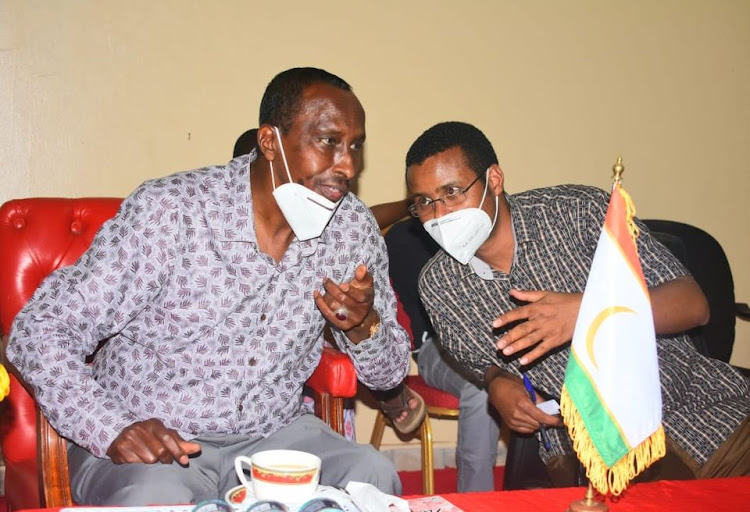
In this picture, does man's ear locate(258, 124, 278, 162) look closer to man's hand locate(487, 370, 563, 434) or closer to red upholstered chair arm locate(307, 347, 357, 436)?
red upholstered chair arm locate(307, 347, 357, 436)

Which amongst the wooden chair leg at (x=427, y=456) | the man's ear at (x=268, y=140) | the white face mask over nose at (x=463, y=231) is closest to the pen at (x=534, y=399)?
the white face mask over nose at (x=463, y=231)

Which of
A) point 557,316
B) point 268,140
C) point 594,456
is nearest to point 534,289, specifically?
point 557,316

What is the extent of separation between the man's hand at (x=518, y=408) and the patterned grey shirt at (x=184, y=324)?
343 millimetres

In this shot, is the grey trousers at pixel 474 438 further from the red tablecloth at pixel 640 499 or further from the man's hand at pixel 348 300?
the red tablecloth at pixel 640 499

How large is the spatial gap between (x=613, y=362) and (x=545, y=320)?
0.65 metres

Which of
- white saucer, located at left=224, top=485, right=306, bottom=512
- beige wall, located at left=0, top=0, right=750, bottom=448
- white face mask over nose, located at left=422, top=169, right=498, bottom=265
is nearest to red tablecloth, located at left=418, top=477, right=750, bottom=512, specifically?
white saucer, located at left=224, top=485, right=306, bottom=512

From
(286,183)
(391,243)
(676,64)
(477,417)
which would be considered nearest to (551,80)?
(676,64)

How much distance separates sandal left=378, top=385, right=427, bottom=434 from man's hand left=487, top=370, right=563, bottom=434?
0.65 meters

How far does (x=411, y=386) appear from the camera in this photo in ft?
10.5

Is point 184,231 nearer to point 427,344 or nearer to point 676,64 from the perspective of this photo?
point 427,344

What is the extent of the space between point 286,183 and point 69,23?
5.20 ft

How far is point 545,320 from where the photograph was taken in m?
2.02

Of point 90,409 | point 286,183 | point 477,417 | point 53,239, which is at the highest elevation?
point 286,183

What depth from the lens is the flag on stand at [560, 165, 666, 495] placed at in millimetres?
1370
